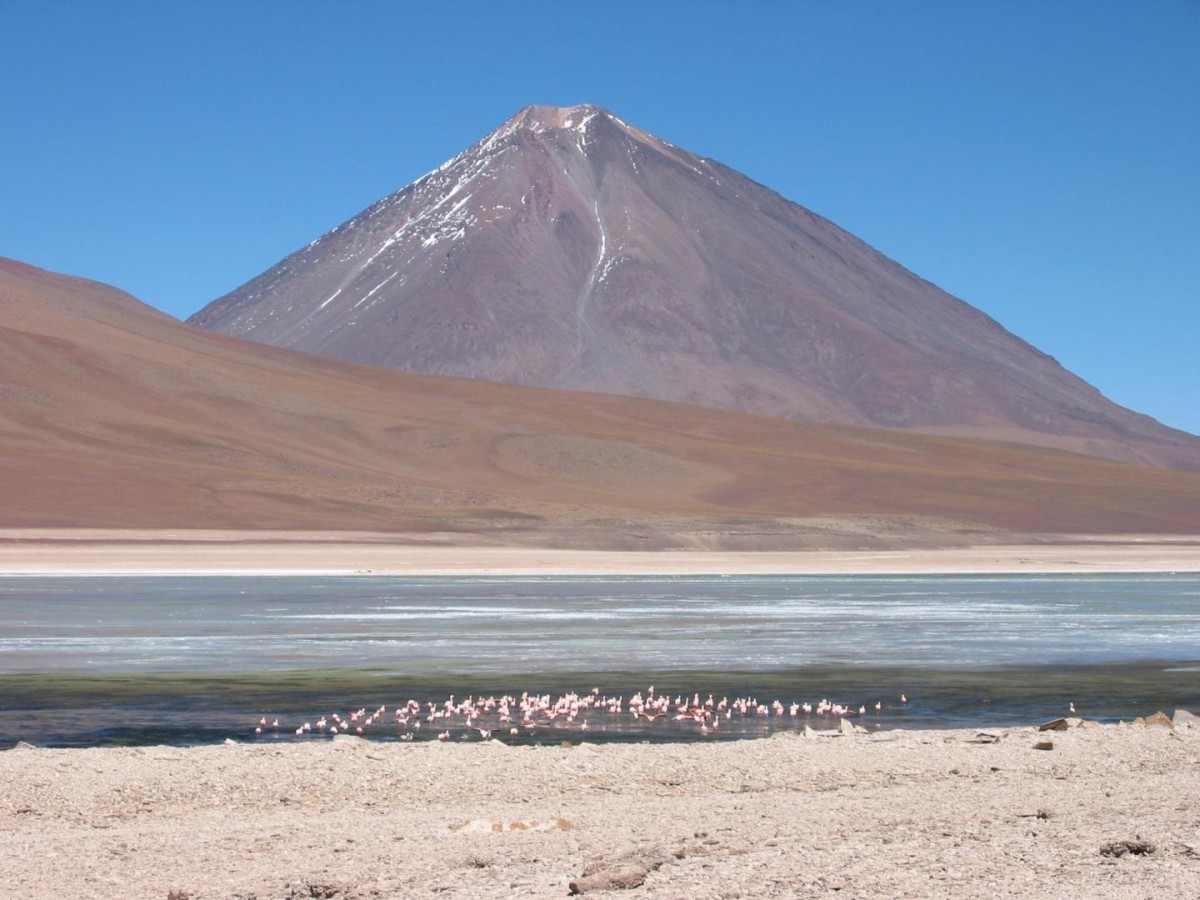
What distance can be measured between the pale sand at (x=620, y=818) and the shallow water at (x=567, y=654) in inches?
87.3

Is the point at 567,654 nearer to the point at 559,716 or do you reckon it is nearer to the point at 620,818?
the point at 559,716

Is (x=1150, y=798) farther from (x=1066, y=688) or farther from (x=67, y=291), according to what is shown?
(x=67, y=291)

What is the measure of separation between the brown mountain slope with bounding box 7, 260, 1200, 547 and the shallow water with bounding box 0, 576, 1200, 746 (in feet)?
119

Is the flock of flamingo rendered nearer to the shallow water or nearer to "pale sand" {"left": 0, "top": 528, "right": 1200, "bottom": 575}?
the shallow water

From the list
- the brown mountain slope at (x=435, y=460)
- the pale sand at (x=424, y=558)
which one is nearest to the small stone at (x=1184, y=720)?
the pale sand at (x=424, y=558)

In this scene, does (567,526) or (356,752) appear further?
(567,526)

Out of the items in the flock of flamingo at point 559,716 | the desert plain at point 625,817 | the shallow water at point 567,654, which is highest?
the shallow water at point 567,654

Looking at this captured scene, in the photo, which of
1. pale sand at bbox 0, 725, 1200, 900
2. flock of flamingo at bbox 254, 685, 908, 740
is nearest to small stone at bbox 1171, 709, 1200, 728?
pale sand at bbox 0, 725, 1200, 900

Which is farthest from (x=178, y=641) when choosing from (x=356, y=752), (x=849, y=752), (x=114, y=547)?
(x=114, y=547)

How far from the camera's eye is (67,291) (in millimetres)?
138625

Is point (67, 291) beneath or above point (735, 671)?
above

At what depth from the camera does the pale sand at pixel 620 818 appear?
8211 millimetres

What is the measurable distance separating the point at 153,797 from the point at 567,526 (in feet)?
216

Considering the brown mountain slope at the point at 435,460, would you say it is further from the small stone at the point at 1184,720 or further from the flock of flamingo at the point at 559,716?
the small stone at the point at 1184,720
